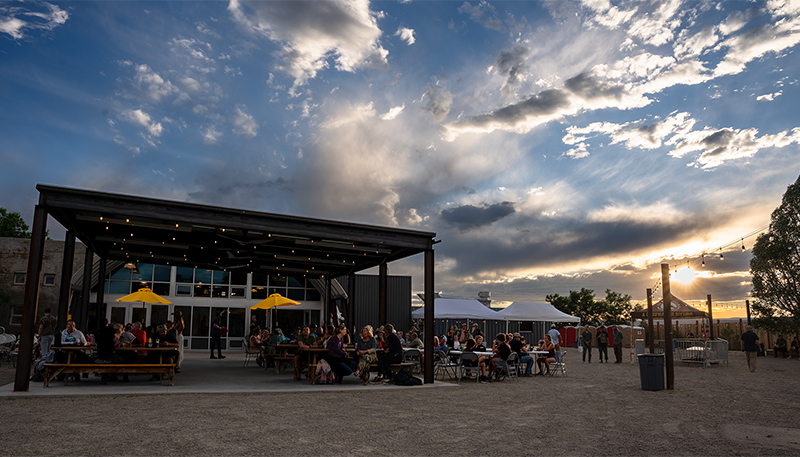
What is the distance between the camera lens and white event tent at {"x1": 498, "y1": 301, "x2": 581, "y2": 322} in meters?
25.3

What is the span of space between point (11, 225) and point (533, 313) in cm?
4423

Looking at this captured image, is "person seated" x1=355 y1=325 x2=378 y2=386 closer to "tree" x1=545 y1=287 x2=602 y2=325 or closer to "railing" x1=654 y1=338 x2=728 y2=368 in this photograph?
"railing" x1=654 y1=338 x2=728 y2=368

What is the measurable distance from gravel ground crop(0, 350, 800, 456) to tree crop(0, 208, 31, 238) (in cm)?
4499

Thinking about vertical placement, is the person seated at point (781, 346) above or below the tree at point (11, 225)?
below

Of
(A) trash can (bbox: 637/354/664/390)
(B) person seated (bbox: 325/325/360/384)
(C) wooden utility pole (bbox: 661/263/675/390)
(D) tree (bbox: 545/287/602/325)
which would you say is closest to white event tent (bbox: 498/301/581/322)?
(C) wooden utility pole (bbox: 661/263/675/390)

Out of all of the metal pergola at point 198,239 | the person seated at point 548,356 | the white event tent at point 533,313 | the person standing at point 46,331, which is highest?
the metal pergola at point 198,239

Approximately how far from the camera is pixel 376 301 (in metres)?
26.0

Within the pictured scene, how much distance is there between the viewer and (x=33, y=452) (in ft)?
16.0

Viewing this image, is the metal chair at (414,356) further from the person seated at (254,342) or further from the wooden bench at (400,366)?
the person seated at (254,342)

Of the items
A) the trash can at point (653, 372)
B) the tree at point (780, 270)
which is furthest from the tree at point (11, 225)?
the tree at point (780, 270)

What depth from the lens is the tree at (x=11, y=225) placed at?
44.0m

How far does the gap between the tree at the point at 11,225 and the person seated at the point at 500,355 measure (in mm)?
46524

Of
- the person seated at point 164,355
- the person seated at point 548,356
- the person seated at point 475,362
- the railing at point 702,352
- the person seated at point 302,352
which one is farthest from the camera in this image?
the railing at point 702,352

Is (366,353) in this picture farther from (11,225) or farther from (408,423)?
(11,225)
